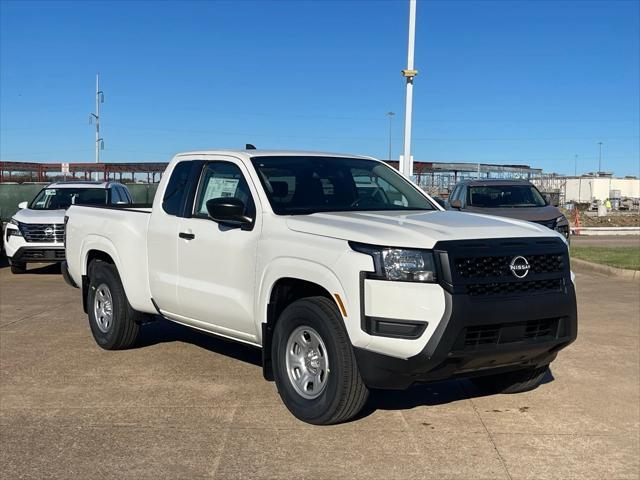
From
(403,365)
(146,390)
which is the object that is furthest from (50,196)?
(403,365)

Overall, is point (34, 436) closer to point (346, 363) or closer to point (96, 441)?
point (96, 441)

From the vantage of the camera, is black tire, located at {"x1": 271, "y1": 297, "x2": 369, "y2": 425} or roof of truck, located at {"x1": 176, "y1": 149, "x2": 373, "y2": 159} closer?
black tire, located at {"x1": 271, "y1": 297, "x2": 369, "y2": 425}

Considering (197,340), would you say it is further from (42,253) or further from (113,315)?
(42,253)

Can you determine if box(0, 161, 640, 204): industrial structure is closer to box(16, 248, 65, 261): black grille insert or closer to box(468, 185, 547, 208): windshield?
box(468, 185, 547, 208): windshield

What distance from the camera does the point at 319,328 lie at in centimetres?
465

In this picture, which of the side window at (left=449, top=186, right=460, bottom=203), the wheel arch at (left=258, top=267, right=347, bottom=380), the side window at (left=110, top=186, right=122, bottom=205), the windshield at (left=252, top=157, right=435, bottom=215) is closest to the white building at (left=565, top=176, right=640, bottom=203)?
the side window at (left=449, top=186, right=460, bottom=203)

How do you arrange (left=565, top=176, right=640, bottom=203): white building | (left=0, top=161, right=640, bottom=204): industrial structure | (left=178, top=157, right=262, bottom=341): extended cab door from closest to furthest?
1. (left=178, top=157, right=262, bottom=341): extended cab door
2. (left=0, top=161, right=640, bottom=204): industrial structure
3. (left=565, top=176, right=640, bottom=203): white building

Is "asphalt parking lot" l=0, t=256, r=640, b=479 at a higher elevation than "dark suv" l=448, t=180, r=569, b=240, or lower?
lower

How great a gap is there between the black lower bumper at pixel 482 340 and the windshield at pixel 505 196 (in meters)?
9.39

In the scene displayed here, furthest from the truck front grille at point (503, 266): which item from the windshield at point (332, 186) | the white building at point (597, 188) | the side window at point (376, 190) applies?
the white building at point (597, 188)

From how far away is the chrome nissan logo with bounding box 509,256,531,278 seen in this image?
4.48m

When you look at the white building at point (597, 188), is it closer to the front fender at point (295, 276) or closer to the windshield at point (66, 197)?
the windshield at point (66, 197)

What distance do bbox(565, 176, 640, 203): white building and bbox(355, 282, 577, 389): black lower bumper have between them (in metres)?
71.4

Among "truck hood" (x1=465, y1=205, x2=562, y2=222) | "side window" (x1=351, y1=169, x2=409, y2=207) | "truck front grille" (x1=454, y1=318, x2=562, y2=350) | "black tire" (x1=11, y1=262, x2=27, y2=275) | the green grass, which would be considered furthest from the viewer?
the green grass
